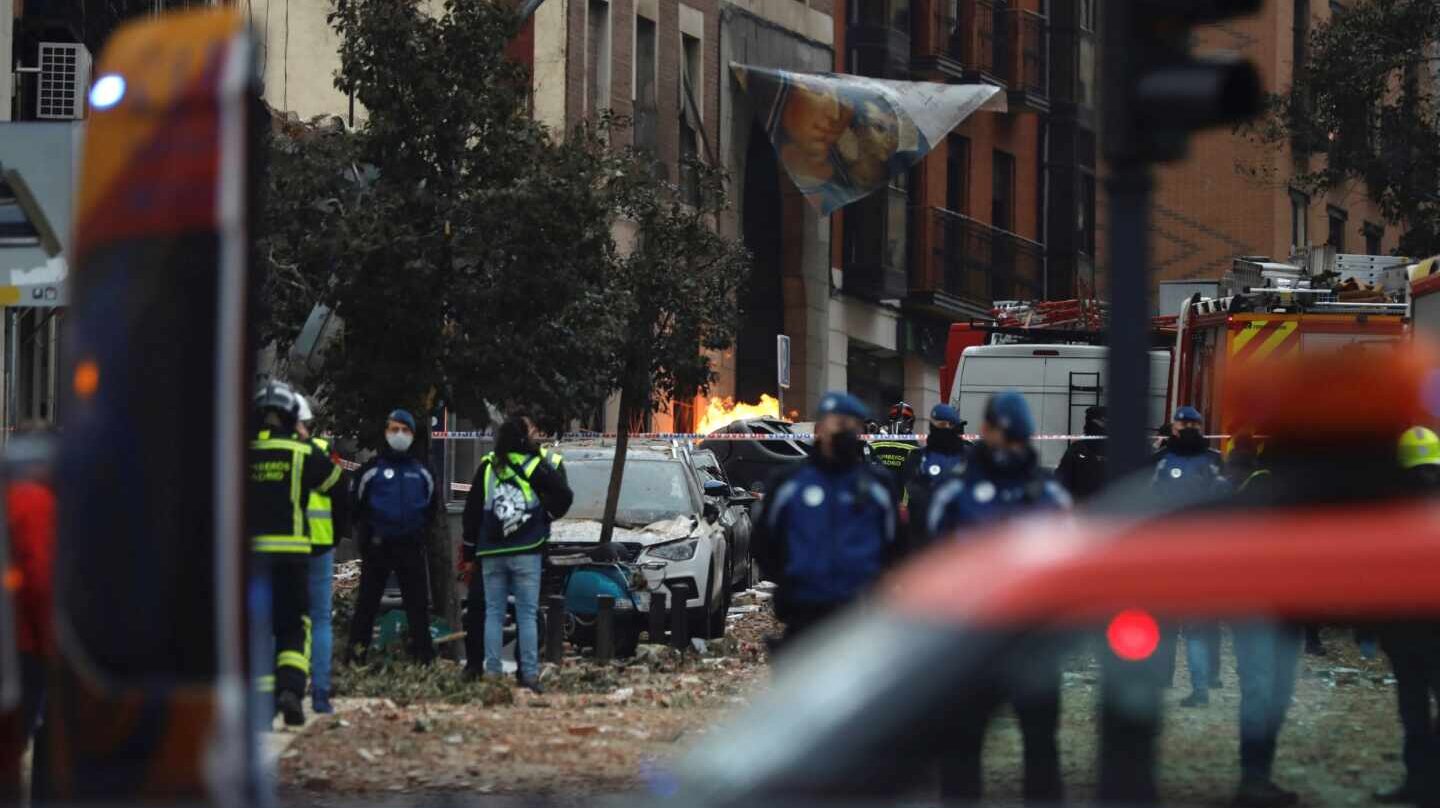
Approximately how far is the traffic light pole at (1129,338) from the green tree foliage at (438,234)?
1161 cm

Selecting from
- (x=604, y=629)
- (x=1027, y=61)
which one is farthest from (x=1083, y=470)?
(x=1027, y=61)

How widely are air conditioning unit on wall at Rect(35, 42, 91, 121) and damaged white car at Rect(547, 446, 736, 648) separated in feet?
19.3

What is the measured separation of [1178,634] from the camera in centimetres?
370

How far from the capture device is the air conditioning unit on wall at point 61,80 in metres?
23.7

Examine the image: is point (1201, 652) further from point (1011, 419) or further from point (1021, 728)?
point (1011, 419)

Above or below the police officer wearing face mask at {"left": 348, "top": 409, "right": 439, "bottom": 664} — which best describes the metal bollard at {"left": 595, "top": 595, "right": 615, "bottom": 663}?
below

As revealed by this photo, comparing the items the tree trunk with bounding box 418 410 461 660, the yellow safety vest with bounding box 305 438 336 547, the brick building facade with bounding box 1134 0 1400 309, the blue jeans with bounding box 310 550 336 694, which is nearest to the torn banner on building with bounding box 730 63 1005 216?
the brick building facade with bounding box 1134 0 1400 309

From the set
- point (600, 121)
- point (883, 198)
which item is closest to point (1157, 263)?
point (883, 198)

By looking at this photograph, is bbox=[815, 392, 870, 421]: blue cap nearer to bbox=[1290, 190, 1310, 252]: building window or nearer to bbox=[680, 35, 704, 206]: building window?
bbox=[680, 35, 704, 206]: building window

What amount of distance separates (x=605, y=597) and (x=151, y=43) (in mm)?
13104

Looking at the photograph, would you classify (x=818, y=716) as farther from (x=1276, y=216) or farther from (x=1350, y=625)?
(x=1276, y=216)

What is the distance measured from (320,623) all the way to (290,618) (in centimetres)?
121

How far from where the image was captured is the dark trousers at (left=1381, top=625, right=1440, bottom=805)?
11.9ft

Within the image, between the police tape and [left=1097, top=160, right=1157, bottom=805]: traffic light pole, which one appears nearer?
[left=1097, top=160, right=1157, bottom=805]: traffic light pole
